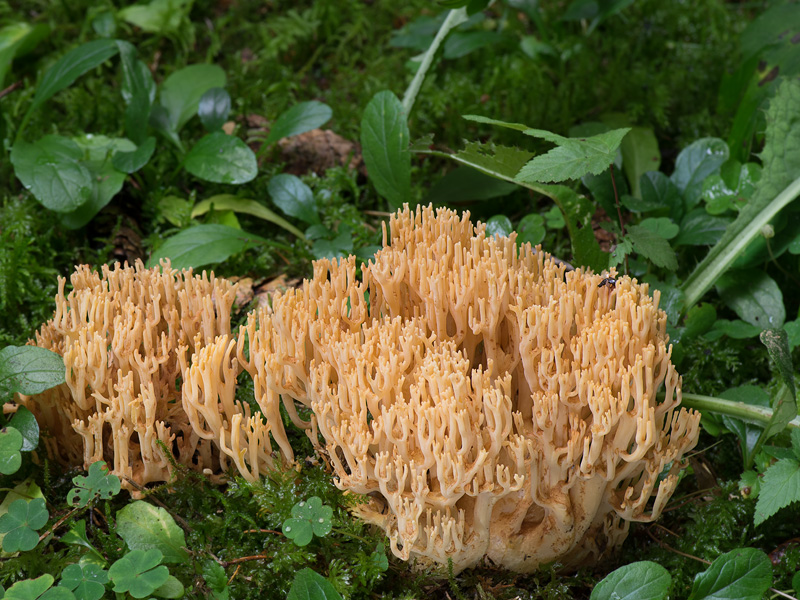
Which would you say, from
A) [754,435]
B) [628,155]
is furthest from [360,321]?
[628,155]

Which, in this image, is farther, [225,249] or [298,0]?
[298,0]

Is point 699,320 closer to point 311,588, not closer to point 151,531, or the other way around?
point 311,588

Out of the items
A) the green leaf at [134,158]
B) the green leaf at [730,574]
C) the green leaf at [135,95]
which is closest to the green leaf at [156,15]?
the green leaf at [135,95]

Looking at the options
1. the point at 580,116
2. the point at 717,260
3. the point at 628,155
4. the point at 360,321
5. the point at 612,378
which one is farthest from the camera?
the point at 580,116

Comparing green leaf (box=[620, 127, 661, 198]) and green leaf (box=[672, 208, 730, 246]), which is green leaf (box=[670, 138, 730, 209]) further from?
green leaf (box=[620, 127, 661, 198])

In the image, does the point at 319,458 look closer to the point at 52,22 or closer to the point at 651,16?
the point at 52,22

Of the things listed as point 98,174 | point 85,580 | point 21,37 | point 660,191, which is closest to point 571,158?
point 660,191
